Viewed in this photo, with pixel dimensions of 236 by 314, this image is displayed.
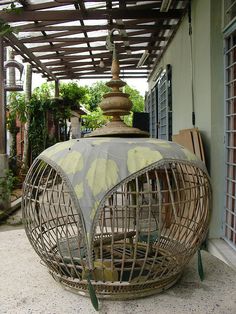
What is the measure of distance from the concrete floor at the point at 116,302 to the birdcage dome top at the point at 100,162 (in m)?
0.46

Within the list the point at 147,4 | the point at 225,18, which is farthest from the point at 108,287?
the point at 147,4

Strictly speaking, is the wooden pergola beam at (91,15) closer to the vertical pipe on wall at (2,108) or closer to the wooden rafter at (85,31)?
the wooden rafter at (85,31)

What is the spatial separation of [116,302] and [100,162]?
2.47 ft

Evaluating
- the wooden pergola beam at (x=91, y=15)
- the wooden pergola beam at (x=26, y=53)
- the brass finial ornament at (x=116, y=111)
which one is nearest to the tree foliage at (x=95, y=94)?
the wooden pergola beam at (x=26, y=53)

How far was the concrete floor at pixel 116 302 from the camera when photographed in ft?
5.78

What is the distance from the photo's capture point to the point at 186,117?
4809mm

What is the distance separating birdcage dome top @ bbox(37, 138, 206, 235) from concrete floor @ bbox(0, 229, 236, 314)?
463mm

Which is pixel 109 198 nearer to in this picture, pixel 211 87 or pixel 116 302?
pixel 116 302

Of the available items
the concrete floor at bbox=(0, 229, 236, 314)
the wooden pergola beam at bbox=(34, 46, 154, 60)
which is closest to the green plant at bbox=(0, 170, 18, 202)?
the wooden pergola beam at bbox=(34, 46, 154, 60)

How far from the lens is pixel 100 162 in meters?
1.78

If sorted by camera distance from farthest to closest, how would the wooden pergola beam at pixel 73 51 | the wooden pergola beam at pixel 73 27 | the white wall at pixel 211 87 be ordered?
the wooden pergola beam at pixel 73 51, the wooden pergola beam at pixel 73 27, the white wall at pixel 211 87

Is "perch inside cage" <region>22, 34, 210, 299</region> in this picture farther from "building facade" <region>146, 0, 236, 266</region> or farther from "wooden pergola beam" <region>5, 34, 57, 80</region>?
"wooden pergola beam" <region>5, 34, 57, 80</region>

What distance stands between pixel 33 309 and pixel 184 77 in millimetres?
3897

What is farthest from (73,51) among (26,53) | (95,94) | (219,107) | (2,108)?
(95,94)
